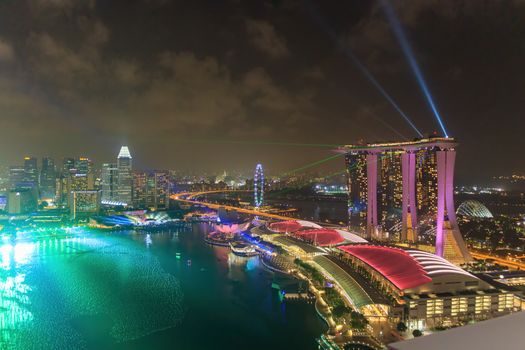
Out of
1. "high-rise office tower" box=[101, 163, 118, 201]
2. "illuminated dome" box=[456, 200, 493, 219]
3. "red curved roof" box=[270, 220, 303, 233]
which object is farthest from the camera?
"high-rise office tower" box=[101, 163, 118, 201]

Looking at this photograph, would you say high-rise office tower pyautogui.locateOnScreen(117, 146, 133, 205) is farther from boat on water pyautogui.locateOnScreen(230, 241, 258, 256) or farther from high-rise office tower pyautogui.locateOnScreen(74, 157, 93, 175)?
boat on water pyautogui.locateOnScreen(230, 241, 258, 256)

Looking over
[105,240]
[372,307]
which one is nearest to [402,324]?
[372,307]

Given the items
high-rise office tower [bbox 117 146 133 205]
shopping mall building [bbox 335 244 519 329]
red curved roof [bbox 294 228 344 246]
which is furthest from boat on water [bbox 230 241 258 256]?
high-rise office tower [bbox 117 146 133 205]

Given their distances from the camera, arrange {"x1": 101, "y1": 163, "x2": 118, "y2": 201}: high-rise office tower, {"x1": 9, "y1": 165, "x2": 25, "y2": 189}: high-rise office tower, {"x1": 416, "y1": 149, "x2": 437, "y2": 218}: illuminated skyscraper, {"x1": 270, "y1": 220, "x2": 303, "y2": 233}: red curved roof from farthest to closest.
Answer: {"x1": 9, "y1": 165, "x2": 25, "y2": 189}: high-rise office tower
{"x1": 101, "y1": 163, "x2": 118, "y2": 201}: high-rise office tower
{"x1": 416, "y1": 149, "x2": 437, "y2": 218}: illuminated skyscraper
{"x1": 270, "y1": 220, "x2": 303, "y2": 233}: red curved roof

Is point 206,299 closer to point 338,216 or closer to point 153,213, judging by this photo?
point 153,213

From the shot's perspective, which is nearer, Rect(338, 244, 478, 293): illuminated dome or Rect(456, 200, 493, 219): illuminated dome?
Rect(338, 244, 478, 293): illuminated dome

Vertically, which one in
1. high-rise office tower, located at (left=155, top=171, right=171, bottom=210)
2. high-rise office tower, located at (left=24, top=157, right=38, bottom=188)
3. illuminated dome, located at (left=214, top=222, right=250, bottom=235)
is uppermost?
high-rise office tower, located at (left=24, top=157, right=38, bottom=188)

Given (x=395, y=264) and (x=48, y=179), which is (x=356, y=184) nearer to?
(x=395, y=264)
